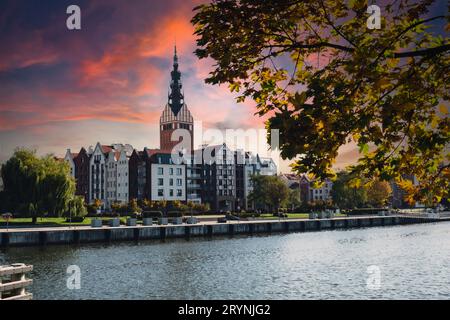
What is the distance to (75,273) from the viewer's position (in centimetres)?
4147

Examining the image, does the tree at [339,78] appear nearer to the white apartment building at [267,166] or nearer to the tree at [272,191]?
the tree at [272,191]

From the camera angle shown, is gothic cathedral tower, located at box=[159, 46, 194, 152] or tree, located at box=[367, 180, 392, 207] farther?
gothic cathedral tower, located at box=[159, 46, 194, 152]

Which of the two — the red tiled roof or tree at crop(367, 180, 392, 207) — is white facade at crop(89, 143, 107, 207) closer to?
the red tiled roof

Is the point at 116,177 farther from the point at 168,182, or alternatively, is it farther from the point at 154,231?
the point at 154,231

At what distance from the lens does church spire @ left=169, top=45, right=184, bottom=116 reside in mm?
187125

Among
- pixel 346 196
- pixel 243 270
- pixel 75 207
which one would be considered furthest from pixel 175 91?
pixel 243 270

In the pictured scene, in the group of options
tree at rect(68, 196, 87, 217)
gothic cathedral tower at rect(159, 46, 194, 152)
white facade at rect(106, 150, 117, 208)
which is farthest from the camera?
gothic cathedral tower at rect(159, 46, 194, 152)

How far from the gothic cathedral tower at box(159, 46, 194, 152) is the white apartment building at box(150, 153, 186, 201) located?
1695 inches

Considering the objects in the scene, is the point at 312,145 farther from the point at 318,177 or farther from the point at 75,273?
the point at 75,273

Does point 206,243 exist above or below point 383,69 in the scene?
below

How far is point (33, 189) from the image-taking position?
7281cm

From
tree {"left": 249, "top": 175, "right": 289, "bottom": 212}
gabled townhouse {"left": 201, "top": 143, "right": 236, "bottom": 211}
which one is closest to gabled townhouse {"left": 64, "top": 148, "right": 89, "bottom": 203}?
gabled townhouse {"left": 201, "top": 143, "right": 236, "bottom": 211}

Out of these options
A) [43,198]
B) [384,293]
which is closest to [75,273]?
[384,293]

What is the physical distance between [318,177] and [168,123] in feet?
584
